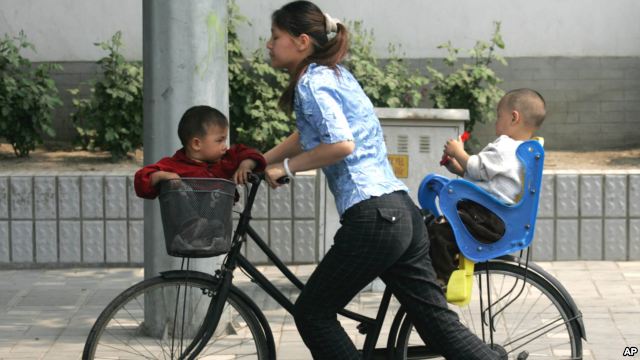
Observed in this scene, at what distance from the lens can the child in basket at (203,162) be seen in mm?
4277

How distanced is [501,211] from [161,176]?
1289 mm

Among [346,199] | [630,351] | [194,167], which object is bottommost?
[630,351]

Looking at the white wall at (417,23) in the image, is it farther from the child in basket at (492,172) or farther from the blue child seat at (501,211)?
the blue child seat at (501,211)

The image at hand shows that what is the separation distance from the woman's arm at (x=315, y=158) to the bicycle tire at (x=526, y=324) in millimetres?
770

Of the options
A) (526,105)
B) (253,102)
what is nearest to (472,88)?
(253,102)

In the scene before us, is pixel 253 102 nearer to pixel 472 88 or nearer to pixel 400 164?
pixel 472 88

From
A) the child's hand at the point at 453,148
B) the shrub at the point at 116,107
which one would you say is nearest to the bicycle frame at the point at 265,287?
the child's hand at the point at 453,148

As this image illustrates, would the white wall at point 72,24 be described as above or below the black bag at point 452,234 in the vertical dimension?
above

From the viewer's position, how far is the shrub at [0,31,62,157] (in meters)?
8.00

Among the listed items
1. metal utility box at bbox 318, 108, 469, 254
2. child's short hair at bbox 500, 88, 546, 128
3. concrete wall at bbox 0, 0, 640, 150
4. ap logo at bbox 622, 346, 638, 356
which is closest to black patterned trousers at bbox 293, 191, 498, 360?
child's short hair at bbox 500, 88, 546, 128

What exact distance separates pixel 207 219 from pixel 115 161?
4.01 metres

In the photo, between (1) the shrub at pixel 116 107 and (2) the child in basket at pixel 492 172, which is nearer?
(2) the child in basket at pixel 492 172

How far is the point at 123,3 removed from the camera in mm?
8680

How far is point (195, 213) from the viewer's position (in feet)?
13.8
